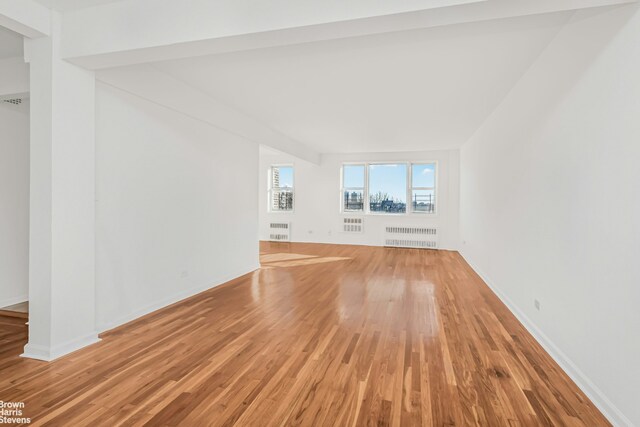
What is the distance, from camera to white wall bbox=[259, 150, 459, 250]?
8.91 meters

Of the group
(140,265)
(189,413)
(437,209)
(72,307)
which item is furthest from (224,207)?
(437,209)

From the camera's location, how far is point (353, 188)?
9.84 metres

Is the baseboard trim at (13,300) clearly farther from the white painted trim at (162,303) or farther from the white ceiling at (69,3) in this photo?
the white ceiling at (69,3)

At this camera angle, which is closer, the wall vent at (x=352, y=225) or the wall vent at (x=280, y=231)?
the wall vent at (x=352, y=225)

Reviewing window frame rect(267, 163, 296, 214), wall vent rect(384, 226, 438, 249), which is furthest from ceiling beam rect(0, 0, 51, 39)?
wall vent rect(384, 226, 438, 249)

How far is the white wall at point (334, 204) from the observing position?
8914 millimetres

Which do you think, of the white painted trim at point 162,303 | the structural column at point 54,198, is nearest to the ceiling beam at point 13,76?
the structural column at point 54,198

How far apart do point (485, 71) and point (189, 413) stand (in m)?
4.14

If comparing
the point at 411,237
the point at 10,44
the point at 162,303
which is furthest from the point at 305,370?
the point at 411,237

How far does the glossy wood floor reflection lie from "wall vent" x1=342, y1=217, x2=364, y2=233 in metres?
5.39

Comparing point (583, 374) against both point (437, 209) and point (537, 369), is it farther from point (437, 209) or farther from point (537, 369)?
point (437, 209)

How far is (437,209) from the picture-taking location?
9.03 meters

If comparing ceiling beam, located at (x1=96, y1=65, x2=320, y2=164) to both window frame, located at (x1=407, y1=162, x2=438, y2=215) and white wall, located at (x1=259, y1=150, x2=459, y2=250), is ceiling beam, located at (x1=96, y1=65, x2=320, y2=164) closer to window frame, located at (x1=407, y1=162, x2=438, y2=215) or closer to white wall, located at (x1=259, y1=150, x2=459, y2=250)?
white wall, located at (x1=259, y1=150, x2=459, y2=250)

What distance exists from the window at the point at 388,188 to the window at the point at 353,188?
272mm
